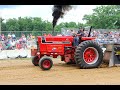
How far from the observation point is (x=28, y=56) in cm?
1462

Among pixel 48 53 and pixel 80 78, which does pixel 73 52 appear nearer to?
pixel 48 53

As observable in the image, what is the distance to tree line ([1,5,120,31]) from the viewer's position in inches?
929

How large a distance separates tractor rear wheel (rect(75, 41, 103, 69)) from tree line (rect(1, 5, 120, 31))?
42.4 ft

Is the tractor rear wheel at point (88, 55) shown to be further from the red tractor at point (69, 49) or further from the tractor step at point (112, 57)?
the tractor step at point (112, 57)

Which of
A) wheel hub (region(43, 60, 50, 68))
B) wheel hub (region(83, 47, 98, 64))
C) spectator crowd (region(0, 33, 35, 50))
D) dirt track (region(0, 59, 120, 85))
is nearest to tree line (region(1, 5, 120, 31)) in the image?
spectator crowd (region(0, 33, 35, 50))

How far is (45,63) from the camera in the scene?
921 cm

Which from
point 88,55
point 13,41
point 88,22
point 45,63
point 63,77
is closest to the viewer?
point 63,77

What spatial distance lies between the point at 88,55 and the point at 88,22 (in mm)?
21829

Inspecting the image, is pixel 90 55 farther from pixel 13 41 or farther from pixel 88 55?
pixel 13 41

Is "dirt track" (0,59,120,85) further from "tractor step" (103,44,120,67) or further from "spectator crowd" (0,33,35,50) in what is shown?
"spectator crowd" (0,33,35,50)

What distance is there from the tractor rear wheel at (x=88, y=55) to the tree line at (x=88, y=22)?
42.4ft

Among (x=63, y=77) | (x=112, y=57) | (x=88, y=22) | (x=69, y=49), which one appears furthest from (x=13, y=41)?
(x=88, y=22)

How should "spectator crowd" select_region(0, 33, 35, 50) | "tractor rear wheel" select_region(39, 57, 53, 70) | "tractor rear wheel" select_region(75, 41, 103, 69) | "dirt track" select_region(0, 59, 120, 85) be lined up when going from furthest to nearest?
"spectator crowd" select_region(0, 33, 35, 50), "tractor rear wheel" select_region(75, 41, 103, 69), "tractor rear wheel" select_region(39, 57, 53, 70), "dirt track" select_region(0, 59, 120, 85)
